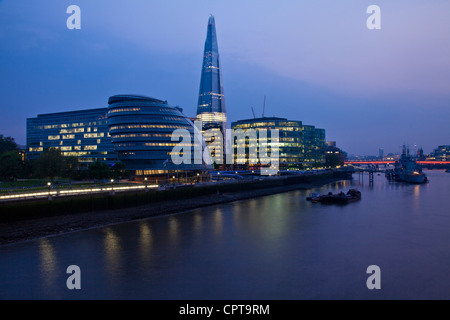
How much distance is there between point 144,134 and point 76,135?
5320cm

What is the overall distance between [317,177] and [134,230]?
91.9 metres

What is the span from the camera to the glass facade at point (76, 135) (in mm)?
114938

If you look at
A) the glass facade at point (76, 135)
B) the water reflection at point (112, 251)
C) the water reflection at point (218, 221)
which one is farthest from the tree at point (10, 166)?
the glass facade at point (76, 135)

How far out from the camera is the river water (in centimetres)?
1836

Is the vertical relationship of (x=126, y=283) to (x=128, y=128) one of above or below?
below

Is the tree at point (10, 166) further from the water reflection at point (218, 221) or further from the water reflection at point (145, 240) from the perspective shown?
the water reflection at point (218, 221)

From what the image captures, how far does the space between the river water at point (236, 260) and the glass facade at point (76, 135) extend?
8428 cm

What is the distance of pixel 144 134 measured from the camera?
80.9 m

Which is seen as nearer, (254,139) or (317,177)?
(317,177)

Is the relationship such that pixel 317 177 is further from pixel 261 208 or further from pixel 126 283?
pixel 126 283

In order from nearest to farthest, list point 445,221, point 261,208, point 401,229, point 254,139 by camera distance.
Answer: point 401,229
point 445,221
point 261,208
point 254,139

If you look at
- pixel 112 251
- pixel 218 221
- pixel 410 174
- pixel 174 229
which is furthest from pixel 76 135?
pixel 410 174

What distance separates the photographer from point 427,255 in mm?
25359

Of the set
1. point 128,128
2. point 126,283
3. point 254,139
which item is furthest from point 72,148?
point 126,283
